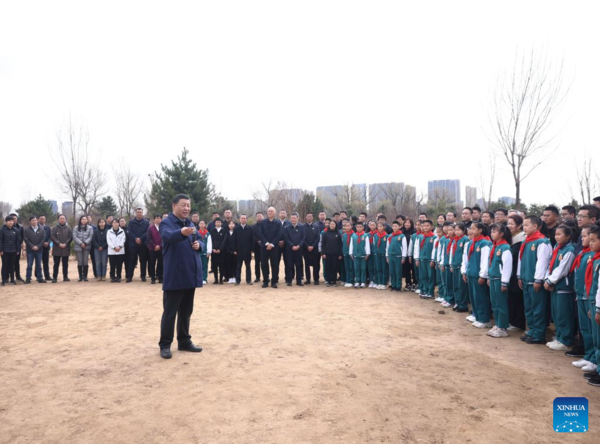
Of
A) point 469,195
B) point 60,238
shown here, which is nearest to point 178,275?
point 60,238

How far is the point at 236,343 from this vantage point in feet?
18.4

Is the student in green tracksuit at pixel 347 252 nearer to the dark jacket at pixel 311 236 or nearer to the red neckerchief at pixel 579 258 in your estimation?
the dark jacket at pixel 311 236

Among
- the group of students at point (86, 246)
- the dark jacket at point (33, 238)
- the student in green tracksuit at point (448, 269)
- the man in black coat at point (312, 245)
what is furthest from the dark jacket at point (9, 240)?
the student in green tracksuit at point (448, 269)

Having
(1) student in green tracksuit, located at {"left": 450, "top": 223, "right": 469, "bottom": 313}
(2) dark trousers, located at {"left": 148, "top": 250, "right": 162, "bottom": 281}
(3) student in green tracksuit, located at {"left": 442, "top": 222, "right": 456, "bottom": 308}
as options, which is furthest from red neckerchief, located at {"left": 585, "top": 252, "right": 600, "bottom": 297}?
(2) dark trousers, located at {"left": 148, "top": 250, "right": 162, "bottom": 281}

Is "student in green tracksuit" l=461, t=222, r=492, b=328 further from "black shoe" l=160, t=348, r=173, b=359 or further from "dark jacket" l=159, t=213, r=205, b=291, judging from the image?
"black shoe" l=160, t=348, r=173, b=359

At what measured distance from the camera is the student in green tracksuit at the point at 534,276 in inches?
219

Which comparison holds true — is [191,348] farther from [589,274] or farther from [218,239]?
[218,239]

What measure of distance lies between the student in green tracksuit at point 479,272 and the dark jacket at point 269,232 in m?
5.33

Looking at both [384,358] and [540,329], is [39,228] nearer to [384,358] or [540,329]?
[384,358]

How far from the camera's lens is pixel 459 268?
7766 mm

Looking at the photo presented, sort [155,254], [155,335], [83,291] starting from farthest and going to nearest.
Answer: [155,254] < [83,291] < [155,335]

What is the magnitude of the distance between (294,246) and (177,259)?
246 inches

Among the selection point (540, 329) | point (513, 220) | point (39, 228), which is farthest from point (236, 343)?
point (39, 228)

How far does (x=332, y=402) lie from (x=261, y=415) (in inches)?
26.9
